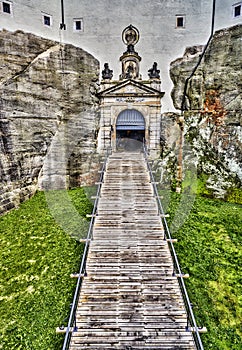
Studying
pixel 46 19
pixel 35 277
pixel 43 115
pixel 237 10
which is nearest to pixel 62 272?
pixel 35 277

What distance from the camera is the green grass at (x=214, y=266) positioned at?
639 cm

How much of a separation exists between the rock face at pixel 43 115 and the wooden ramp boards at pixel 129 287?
541 centimetres

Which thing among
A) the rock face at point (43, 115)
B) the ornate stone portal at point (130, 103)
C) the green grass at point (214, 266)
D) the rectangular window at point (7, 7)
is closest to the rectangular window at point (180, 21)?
the ornate stone portal at point (130, 103)

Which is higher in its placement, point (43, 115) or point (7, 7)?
point (7, 7)

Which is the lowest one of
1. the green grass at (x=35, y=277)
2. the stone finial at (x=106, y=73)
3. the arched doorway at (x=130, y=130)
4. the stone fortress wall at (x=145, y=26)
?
the green grass at (x=35, y=277)

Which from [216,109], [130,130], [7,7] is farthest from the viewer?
[130,130]

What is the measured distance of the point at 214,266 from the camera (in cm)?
845

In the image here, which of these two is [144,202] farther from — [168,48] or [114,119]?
[168,48]

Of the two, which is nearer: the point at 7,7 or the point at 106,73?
the point at 7,7

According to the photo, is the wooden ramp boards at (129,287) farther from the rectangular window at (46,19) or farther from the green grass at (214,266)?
the rectangular window at (46,19)

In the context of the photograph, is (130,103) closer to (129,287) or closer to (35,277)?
(35,277)

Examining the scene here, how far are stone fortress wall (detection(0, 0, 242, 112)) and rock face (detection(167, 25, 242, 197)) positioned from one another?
2.65ft

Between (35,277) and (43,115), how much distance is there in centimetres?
907

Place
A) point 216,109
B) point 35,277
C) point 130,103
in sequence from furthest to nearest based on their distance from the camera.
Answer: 1. point 216,109
2. point 130,103
3. point 35,277
